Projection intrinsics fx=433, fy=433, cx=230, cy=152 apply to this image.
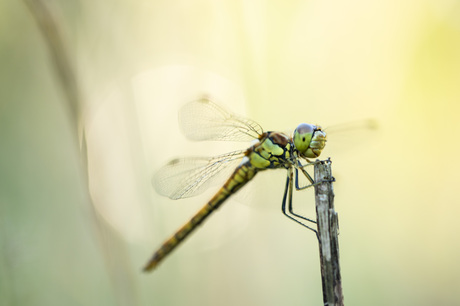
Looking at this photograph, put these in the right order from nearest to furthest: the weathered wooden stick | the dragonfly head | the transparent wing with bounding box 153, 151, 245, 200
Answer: the weathered wooden stick < the dragonfly head < the transparent wing with bounding box 153, 151, 245, 200

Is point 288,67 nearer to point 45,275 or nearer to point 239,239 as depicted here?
point 239,239

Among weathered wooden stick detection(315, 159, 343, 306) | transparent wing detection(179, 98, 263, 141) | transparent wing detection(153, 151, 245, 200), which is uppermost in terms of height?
transparent wing detection(179, 98, 263, 141)

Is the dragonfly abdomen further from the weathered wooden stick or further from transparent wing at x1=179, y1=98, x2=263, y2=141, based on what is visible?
the weathered wooden stick

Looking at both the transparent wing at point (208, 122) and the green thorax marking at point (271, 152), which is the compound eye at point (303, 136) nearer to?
the green thorax marking at point (271, 152)

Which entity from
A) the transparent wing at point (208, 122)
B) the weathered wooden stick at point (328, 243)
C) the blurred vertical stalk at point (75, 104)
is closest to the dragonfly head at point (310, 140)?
the transparent wing at point (208, 122)

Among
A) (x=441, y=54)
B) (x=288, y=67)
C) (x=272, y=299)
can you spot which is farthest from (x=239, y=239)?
(x=441, y=54)

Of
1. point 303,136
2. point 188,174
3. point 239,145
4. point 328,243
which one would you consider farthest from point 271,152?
point 328,243

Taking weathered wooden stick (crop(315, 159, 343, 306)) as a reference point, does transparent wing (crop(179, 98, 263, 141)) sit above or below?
above

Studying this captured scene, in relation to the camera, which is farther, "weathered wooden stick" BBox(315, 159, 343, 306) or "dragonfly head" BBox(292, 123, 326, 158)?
"dragonfly head" BBox(292, 123, 326, 158)

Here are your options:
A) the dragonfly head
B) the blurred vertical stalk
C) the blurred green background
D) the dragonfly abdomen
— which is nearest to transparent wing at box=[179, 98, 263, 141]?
the blurred green background
